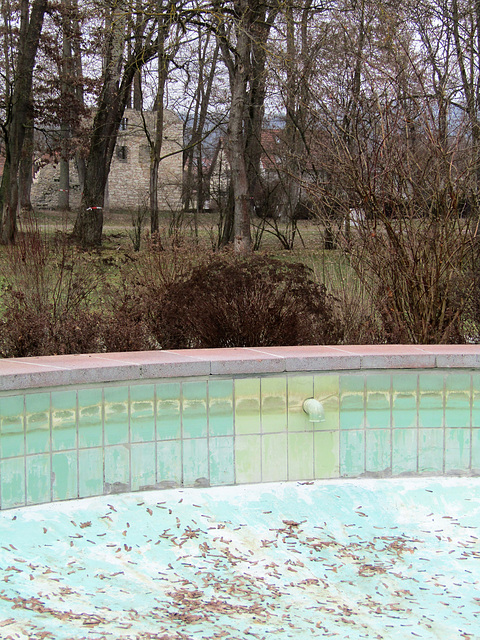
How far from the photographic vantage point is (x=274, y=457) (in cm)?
363

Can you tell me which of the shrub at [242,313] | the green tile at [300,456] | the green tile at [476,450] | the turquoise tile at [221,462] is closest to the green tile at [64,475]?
the turquoise tile at [221,462]

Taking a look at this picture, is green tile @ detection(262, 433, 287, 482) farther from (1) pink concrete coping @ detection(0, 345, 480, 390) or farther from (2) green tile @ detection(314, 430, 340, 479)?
(1) pink concrete coping @ detection(0, 345, 480, 390)

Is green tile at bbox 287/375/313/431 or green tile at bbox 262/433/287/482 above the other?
green tile at bbox 287/375/313/431

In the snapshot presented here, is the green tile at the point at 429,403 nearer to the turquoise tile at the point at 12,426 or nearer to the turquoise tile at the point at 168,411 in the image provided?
the turquoise tile at the point at 168,411

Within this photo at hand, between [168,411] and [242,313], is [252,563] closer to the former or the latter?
[168,411]

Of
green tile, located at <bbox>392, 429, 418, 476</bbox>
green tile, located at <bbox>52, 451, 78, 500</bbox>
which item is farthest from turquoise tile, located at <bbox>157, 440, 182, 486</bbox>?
green tile, located at <bbox>392, 429, 418, 476</bbox>

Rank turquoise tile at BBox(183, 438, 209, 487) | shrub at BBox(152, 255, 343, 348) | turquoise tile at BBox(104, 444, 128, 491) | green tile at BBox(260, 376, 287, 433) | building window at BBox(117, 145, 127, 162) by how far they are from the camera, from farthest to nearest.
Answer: building window at BBox(117, 145, 127, 162) < shrub at BBox(152, 255, 343, 348) < green tile at BBox(260, 376, 287, 433) < turquoise tile at BBox(183, 438, 209, 487) < turquoise tile at BBox(104, 444, 128, 491)

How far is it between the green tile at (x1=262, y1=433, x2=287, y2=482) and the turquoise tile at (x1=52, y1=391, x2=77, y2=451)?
2.99 feet

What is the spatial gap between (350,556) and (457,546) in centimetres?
46

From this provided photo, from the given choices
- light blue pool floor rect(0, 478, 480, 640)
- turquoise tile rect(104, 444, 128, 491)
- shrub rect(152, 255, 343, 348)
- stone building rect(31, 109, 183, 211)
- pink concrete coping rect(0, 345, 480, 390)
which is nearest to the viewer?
light blue pool floor rect(0, 478, 480, 640)

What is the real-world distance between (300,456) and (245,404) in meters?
0.38

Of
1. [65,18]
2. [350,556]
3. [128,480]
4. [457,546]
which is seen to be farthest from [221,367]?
[65,18]

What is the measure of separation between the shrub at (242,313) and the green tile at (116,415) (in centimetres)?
192

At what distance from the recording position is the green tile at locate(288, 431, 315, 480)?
3650 millimetres
